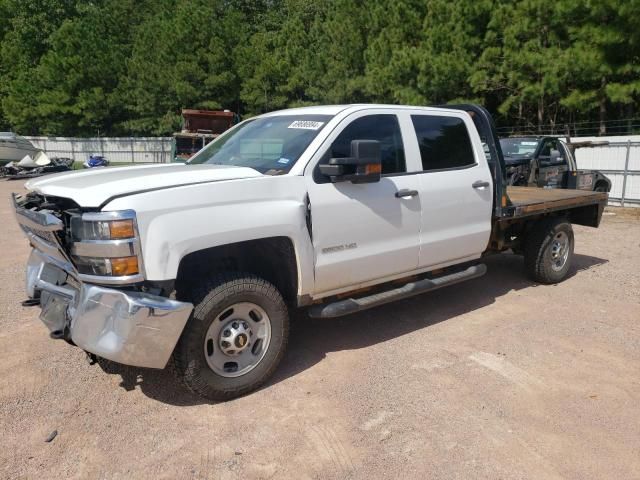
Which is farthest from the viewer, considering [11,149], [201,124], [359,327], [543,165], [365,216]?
[11,149]

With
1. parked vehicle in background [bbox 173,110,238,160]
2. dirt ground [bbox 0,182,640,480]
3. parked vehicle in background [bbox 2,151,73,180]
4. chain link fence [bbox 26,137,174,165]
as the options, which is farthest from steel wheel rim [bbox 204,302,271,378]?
chain link fence [bbox 26,137,174,165]

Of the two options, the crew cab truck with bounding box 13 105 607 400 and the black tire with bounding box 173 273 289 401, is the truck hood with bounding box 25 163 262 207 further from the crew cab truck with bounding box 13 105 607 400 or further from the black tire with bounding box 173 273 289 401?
the black tire with bounding box 173 273 289 401

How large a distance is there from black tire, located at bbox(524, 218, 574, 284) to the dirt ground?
99 centimetres

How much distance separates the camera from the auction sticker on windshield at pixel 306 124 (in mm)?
4148

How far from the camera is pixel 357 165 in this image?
386 cm

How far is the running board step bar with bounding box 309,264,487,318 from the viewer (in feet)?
13.3

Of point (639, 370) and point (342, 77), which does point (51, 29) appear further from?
point (639, 370)

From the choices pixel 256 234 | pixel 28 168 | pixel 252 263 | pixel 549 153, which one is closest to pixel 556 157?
pixel 549 153

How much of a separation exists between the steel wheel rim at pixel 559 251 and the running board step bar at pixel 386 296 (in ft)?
5.35

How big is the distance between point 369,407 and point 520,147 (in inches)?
377

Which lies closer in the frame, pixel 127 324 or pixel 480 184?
pixel 127 324

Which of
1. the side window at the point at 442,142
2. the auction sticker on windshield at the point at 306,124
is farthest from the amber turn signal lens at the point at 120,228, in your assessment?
the side window at the point at 442,142

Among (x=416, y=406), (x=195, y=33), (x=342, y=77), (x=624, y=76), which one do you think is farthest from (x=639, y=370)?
(x=195, y=33)

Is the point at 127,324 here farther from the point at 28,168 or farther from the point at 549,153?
the point at 28,168
